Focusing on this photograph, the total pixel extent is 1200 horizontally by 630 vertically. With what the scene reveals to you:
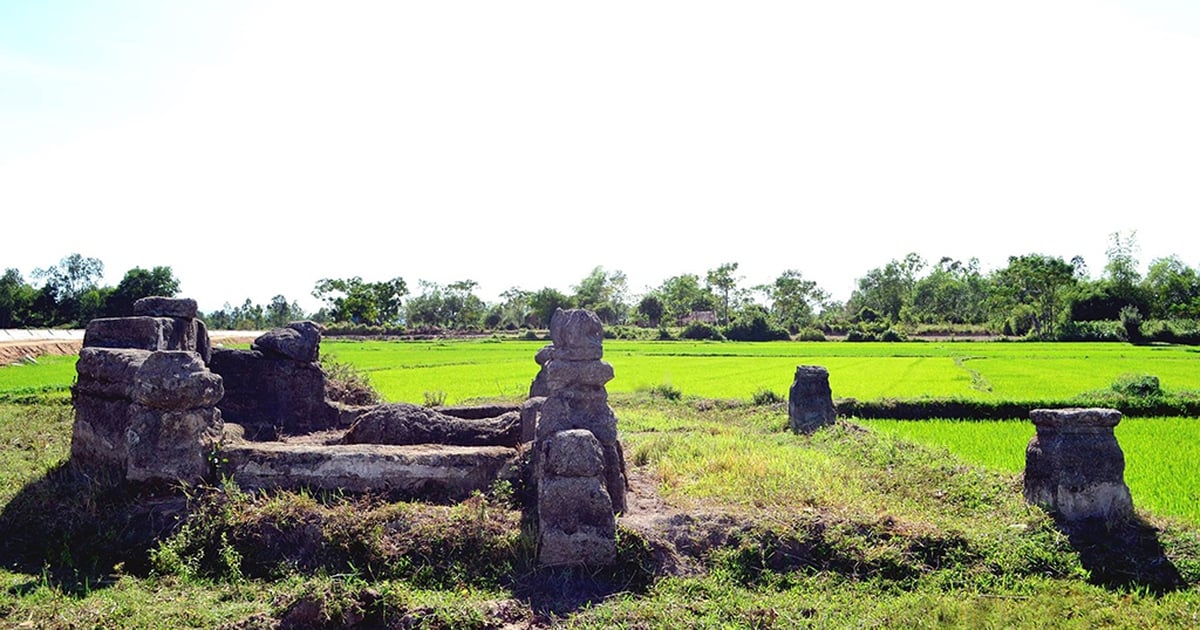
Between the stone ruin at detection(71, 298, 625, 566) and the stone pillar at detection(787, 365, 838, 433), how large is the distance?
5.56 m

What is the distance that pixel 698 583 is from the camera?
17.4 feet

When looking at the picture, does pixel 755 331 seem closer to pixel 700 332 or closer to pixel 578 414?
pixel 700 332

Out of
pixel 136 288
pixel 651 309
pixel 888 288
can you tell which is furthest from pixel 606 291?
pixel 136 288

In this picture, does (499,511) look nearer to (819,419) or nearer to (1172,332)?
(819,419)

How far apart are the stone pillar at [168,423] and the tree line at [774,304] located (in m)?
43.6

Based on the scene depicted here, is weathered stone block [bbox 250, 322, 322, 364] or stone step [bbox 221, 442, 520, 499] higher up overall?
weathered stone block [bbox 250, 322, 322, 364]

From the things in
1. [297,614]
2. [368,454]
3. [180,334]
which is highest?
[180,334]

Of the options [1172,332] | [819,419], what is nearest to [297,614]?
[819,419]

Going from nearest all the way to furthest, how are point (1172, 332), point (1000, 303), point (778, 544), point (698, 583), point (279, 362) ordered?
point (698, 583) → point (778, 544) → point (279, 362) → point (1172, 332) → point (1000, 303)

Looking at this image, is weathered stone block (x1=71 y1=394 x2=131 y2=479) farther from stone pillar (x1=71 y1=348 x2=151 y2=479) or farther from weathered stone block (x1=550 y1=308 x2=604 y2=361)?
weathered stone block (x1=550 y1=308 x2=604 y2=361)

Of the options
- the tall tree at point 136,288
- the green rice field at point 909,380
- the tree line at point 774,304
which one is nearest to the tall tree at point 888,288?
the tree line at point 774,304

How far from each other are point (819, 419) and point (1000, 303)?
5060 cm

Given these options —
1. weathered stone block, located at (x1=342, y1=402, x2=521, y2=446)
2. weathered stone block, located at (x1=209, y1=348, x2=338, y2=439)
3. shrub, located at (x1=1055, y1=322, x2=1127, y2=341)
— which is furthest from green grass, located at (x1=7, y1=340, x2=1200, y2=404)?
shrub, located at (x1=1055, y1=322, x2=1127, y2=341)

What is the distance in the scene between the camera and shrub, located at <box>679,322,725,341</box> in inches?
1941
